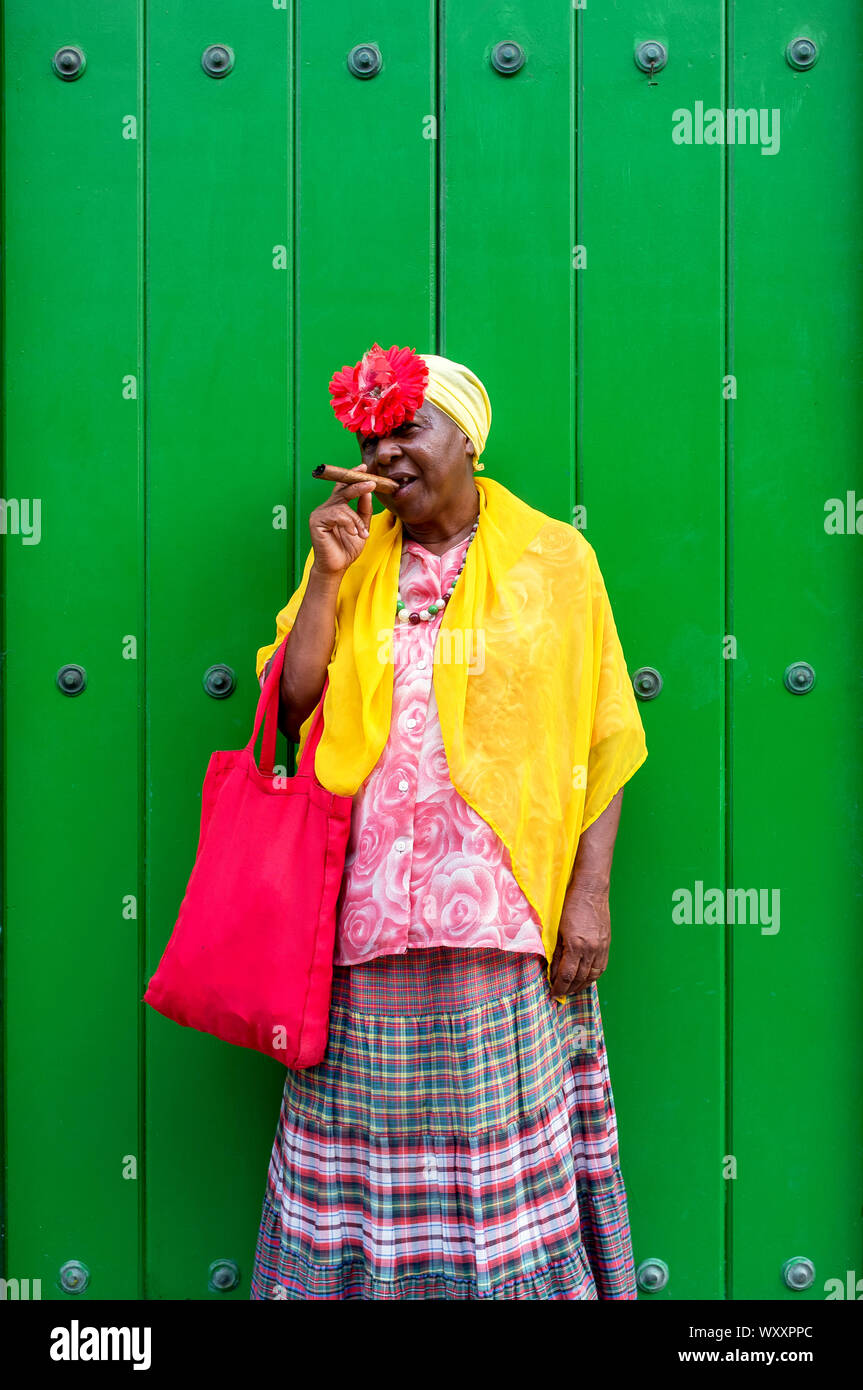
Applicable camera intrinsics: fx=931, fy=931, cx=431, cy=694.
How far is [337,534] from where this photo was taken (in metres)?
1.39

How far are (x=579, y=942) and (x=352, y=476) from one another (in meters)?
0.78

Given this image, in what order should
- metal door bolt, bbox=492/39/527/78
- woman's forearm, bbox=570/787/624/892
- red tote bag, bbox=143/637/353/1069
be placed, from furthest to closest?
metal door bolt, bbox=492/39/527/78 → woman's forearm, bbox=570/787/624/892 → red tote bag, bbox=143/637/353/1069

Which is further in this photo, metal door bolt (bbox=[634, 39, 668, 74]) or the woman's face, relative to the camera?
metal door bolt (bbox=[634, 39, 668, 74])

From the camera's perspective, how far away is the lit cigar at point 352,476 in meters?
1.35

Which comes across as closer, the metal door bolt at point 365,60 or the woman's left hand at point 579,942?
the woman's left hand at point 579,942

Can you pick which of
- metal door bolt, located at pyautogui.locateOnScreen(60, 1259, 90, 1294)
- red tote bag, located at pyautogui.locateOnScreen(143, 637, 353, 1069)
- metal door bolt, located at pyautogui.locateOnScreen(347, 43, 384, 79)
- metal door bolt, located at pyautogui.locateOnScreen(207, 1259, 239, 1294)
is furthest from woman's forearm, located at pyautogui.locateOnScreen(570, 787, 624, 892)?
metal door bolt, located at pyautogui.locateOnScreen(347, 43, 384, 79)

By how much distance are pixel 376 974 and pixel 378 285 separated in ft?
3.90

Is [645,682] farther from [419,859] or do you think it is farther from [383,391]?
[383,391]

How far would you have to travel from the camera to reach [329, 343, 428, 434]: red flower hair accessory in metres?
1.35

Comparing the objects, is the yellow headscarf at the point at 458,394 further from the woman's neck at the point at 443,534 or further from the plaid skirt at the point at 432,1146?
the plaid skirt at the point at 432,1146

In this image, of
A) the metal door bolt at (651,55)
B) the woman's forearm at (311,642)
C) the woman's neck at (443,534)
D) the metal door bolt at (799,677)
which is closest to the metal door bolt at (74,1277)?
the woman's forearm at (311,642)

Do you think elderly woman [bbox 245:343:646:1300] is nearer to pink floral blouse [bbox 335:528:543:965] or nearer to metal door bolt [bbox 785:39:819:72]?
pink floral blouse [bbox 335:528:543:965]

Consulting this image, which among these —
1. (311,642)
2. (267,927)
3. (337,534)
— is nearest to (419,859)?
(267,927)

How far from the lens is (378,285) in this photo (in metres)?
1.67
